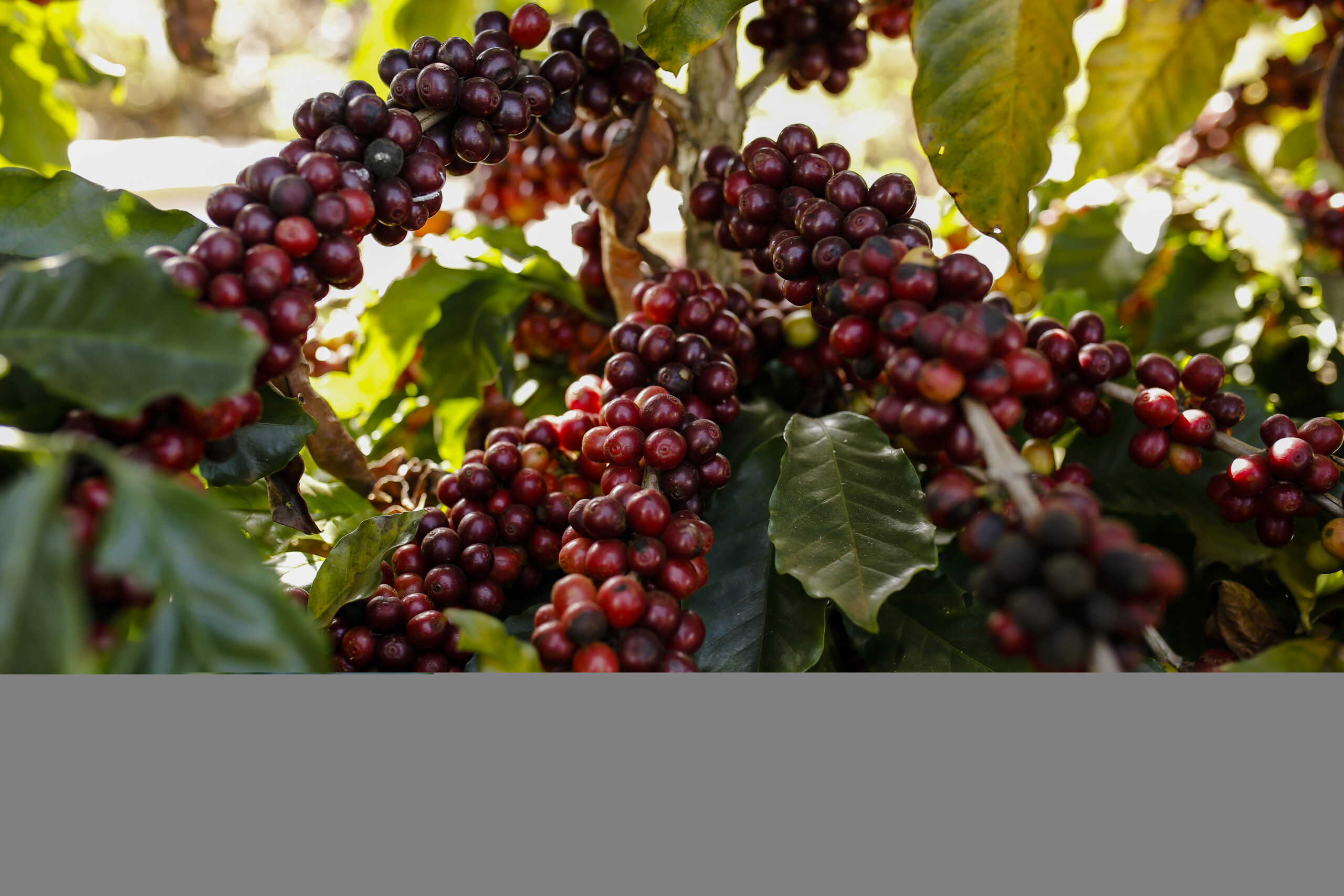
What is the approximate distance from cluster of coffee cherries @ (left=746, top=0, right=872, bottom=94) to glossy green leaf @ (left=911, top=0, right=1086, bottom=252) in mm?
114

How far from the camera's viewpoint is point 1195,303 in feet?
2.69

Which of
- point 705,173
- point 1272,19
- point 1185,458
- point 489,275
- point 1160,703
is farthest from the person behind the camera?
point 1272,19

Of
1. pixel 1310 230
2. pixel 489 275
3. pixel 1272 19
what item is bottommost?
pixel 489 275

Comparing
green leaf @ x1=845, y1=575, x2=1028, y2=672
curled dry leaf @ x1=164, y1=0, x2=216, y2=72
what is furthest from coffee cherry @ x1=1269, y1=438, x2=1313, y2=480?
curled dry leaf @ x1=164, y1=0, x2=216, y2=72

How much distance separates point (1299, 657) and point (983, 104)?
34cm

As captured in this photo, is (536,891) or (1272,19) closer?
(536,891)

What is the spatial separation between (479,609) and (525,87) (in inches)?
10.8

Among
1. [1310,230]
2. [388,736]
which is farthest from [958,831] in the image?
[1310,230]

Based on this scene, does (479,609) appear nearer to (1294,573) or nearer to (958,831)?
(958,831)

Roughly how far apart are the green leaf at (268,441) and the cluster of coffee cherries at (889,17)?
1.87 feet

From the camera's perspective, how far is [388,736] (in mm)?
336

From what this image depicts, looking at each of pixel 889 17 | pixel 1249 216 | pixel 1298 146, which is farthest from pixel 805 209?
pixel 1298 146

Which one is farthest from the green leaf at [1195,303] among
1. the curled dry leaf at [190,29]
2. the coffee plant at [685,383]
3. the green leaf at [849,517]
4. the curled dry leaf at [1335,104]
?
the curled dry leaf at [190,29]

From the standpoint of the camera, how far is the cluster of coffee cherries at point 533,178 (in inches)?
33.2
